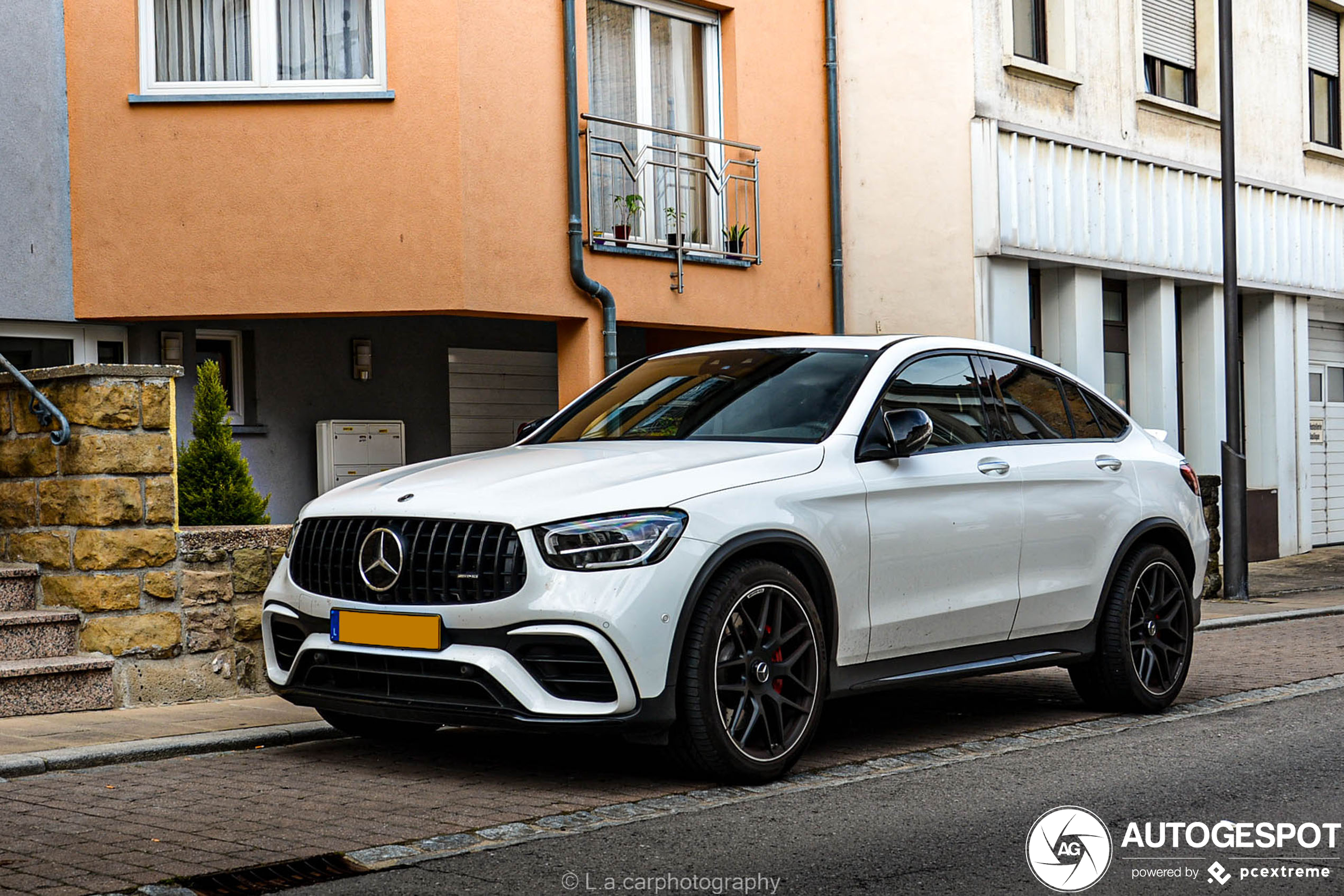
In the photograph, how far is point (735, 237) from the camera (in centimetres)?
1481

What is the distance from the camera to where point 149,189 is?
11.9m

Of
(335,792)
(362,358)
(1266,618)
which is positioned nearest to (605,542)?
(335,792)

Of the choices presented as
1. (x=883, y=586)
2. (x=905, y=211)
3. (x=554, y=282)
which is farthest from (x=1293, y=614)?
(x=883, y=586)

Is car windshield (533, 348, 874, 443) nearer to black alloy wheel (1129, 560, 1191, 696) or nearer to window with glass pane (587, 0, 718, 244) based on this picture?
black alloy wheel (1129, 560, 1191, 696)

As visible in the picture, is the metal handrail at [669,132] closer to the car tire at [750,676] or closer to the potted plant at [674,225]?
the potted plant at [674,225]

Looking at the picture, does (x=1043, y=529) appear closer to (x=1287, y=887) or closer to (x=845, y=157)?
(x=1287, y=887)

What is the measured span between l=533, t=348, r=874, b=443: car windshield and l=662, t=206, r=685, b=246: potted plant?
640cm

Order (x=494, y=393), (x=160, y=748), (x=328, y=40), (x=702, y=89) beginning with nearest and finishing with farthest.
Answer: (x=160, y=748)
(x=328, y=40)
(x=702, y=89)
(x=494, y=393)

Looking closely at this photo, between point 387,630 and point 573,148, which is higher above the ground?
point 573,148

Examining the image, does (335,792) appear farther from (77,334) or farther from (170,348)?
(170,348)

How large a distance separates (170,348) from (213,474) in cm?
307

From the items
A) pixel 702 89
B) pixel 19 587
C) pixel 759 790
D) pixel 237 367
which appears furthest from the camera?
pixel 702 89

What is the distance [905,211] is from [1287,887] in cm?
1198

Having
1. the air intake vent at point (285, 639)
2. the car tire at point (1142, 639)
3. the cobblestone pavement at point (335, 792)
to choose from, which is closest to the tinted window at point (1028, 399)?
the car tire at point (1142, 639)
